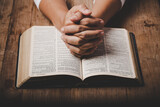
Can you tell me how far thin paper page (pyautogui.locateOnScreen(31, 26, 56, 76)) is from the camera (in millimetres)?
624

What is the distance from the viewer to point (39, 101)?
26.1 inches

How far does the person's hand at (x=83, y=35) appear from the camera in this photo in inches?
24.1

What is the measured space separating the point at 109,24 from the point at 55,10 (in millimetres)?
316

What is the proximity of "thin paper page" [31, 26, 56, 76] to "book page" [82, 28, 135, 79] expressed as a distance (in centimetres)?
15

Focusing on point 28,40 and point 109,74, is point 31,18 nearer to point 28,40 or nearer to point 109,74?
point 28,40

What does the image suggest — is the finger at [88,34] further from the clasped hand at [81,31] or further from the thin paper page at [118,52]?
the thin paper page at [118,52]

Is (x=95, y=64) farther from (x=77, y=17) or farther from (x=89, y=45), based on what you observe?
(x=77, y=17)

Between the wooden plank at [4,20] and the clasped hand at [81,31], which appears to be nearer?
the clasped hand at [81,31]

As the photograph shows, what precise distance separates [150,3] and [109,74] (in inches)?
24.5

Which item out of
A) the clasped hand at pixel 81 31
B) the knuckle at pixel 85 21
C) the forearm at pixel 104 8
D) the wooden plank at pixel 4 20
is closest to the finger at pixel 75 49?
the clasped hand at pixel 81 31

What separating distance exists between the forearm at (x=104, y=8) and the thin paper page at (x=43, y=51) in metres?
0.23

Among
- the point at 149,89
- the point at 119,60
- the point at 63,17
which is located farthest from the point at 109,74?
the point at 63,17

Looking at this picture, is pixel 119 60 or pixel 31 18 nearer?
pixel 119 60

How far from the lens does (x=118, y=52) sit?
0.70 metres
